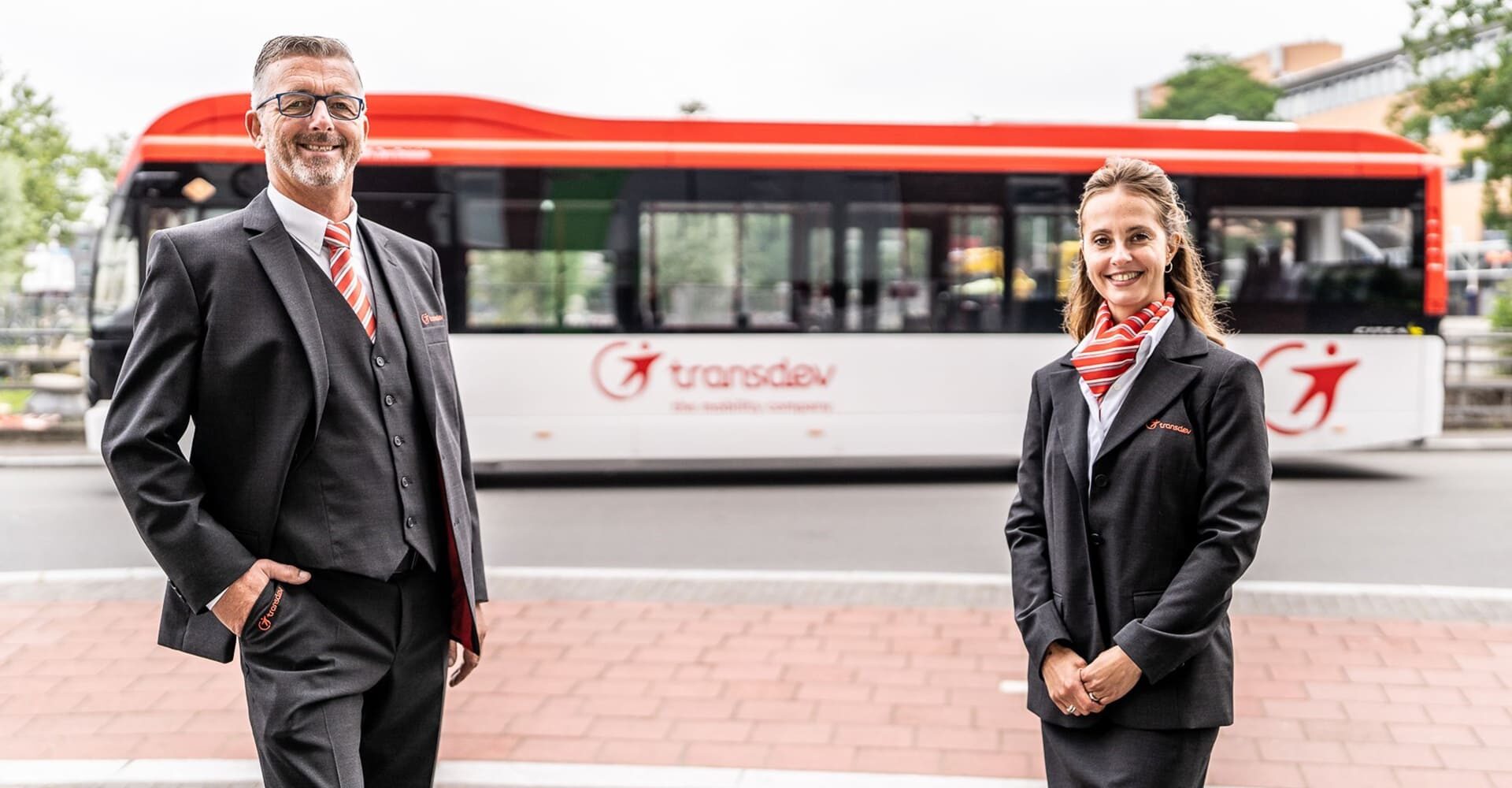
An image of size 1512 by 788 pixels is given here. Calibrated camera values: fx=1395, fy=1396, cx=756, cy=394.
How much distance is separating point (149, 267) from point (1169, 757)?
2039 mm

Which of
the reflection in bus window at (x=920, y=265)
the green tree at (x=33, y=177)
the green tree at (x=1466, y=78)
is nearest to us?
the reflection in bus window at (x=920, y=265)

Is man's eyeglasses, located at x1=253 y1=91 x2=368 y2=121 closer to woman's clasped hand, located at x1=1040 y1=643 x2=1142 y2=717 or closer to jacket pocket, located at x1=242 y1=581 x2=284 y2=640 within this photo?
jacket pocket, located at x1=242 y1=581 x2=284 y2=640

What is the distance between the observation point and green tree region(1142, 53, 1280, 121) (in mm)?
62406

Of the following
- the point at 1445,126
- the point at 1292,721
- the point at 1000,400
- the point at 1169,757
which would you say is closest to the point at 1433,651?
the point at 1292,721

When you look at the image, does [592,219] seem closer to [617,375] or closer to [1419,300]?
[617,375]

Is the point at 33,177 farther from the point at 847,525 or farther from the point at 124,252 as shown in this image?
the point at 847,525

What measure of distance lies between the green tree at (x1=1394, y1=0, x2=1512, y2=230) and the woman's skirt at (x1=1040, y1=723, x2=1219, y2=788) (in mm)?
19350

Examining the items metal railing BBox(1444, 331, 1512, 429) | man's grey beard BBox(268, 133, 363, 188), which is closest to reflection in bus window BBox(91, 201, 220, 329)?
man's grey beard BBox(268, 133, 363, 188)

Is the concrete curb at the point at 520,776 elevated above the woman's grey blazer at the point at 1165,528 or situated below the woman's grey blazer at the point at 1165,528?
below

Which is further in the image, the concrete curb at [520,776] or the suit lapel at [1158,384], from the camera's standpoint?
the concrete curb at [520,776]

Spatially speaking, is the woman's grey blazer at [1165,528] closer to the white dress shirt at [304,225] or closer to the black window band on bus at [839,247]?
the white dress shirt at [304,225]

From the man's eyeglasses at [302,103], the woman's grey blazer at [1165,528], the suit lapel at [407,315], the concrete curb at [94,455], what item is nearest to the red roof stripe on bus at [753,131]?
the concrete curb at [94,455]

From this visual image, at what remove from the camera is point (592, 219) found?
11.8 meters

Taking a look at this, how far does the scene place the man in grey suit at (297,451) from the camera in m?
2.49
